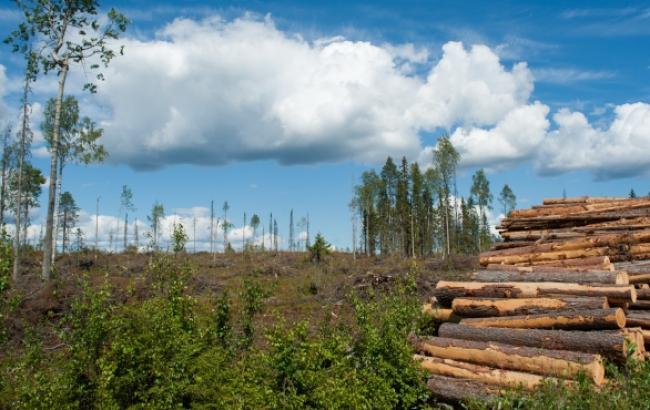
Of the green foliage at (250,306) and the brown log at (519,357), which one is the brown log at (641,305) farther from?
the green foliage at (250,306)

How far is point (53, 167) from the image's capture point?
21.1 metres

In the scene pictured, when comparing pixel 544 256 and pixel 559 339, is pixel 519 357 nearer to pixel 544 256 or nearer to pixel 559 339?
pixel 559 339

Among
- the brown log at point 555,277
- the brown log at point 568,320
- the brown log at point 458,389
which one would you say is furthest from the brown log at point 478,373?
the brown log at point 555,277

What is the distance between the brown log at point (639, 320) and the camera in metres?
9.38

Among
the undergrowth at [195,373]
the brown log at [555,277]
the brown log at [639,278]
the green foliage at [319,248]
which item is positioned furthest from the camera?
the green foliage at [319,248]

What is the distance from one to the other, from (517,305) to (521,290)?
491 mm

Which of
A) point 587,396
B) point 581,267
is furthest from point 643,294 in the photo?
point 587,396

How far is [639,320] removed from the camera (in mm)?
9445

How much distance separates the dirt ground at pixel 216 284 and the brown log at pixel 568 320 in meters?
4.07

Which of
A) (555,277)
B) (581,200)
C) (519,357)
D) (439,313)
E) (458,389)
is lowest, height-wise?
(458,389)

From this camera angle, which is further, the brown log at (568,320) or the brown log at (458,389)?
the brown log at (568,320)

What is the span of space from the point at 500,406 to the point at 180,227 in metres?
8.48

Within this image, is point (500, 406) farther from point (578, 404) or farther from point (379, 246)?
point (379, 246)

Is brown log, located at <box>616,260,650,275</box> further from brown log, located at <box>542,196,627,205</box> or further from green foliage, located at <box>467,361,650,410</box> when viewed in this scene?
brown log, located at <box>542,196,627,205</box>
